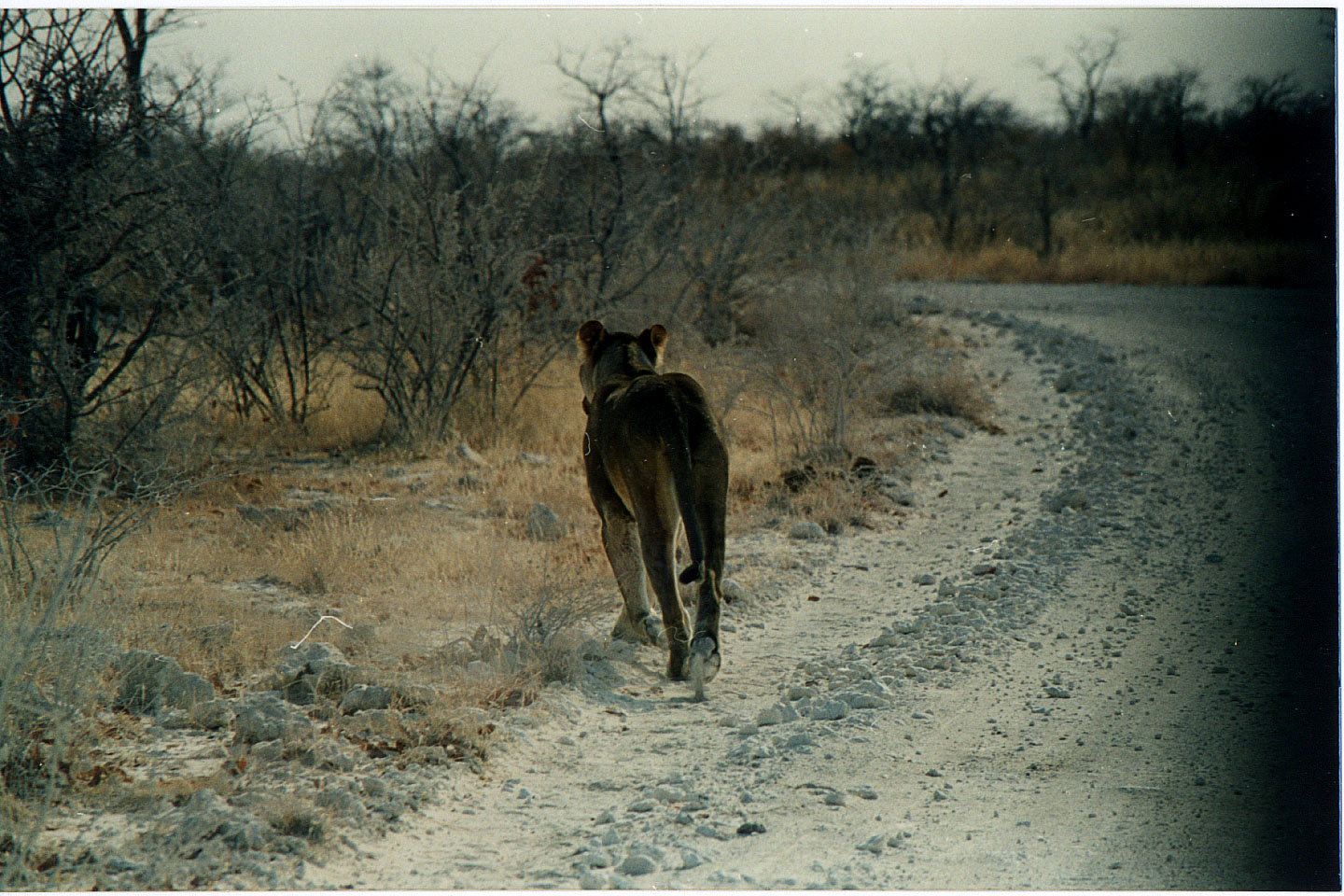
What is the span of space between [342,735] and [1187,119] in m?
6.28

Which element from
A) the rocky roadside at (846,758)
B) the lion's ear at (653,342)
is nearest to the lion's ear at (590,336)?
the lion's ear at (653,342)

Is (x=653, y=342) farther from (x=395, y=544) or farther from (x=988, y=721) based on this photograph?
(x=988, y=721)

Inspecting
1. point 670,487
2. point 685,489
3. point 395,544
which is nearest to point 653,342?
point 670,487

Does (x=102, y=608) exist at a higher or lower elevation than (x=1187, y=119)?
lower

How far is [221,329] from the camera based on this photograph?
962 centimetres

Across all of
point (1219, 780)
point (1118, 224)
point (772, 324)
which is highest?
point (1118, 224)

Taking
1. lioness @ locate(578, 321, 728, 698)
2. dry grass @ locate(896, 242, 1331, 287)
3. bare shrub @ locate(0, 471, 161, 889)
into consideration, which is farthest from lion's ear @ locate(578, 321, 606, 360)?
dry grass @ locate(896, 242, 1331, 287)

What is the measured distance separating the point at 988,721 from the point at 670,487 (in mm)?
1677

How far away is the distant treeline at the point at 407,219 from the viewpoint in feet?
20.6

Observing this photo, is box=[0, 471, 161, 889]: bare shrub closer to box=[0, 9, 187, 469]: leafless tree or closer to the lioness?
box=[0, 9, 187, 469]: leafless tree

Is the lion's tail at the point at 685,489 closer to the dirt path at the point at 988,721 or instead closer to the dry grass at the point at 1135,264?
the dirt path at the point at 988,721

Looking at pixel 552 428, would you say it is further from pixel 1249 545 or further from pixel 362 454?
pixel 1249 545

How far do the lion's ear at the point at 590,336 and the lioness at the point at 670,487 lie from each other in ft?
2.05

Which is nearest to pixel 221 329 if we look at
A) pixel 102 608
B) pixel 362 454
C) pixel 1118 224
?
pixel 362 454
